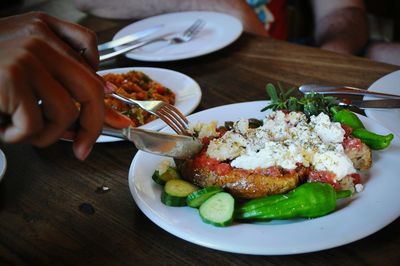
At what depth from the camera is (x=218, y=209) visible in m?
0.98

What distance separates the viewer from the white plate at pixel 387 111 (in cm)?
132

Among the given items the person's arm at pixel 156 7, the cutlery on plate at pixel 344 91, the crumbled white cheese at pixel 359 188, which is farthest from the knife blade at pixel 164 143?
the person's arm at pixel 156 7

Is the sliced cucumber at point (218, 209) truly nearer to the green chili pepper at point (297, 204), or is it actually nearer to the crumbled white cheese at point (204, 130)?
the green chili pepper at point (297, 204)

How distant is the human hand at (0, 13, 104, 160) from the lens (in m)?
0.73

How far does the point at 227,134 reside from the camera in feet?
3.76

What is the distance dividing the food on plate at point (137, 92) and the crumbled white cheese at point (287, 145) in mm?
413

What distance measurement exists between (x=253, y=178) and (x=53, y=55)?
481 millimetres

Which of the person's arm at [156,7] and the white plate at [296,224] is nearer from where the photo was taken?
the white plate at [296,224]

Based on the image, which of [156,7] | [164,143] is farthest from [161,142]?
[156,7]

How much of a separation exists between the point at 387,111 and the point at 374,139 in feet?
0.84

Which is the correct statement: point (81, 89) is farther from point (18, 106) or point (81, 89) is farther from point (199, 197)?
point (199, 197)

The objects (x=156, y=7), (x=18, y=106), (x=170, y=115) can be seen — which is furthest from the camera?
(x=156, y=7)

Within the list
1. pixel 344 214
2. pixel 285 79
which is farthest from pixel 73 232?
pixel 285 79

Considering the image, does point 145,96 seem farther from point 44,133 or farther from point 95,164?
point 44,133
